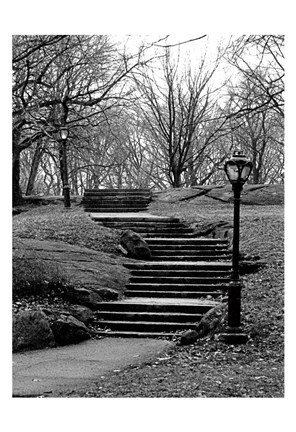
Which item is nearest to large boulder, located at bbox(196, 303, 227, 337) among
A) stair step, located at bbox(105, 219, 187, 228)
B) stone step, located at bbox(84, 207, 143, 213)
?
stair step, located at bbox(105, 219, 187, 228)

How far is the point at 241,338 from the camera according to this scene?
891cm

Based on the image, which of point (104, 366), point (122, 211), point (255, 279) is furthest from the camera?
point (122, 211)

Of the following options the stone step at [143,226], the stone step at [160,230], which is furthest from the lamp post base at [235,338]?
the stone step at [143,226]

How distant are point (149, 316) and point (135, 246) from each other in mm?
3597

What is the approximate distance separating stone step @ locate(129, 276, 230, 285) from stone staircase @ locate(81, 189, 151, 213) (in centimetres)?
814

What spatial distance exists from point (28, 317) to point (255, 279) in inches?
164

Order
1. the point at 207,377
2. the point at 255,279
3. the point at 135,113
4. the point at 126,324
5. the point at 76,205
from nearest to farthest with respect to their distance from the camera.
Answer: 1. the point at 207,377
2. the point at 126,324
3. the point at 255,279
4. the point at 76,205
5. the point at 135,113

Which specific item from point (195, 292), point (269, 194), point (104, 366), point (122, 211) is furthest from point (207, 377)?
point (269, 194)

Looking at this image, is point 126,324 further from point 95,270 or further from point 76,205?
point 76,205

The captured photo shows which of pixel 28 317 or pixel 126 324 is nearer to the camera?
pixel 28 317

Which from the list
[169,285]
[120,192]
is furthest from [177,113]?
[169,285]

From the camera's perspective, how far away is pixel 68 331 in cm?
962

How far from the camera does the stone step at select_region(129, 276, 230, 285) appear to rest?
39.8ft

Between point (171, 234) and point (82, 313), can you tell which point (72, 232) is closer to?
point (171, 234)
